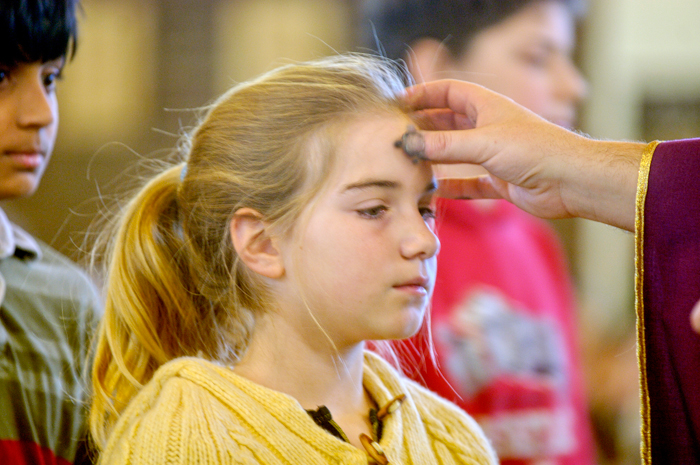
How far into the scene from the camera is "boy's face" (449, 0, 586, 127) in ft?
5.63

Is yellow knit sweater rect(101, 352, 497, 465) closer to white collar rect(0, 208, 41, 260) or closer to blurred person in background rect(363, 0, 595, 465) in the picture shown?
white collar rect(0, 208, 41, 260)

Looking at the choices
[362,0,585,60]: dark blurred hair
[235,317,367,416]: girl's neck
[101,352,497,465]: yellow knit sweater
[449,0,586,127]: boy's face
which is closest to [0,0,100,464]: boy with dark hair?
[101,352,497,465]: yellow knit sweater

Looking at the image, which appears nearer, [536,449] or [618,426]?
[536,449]

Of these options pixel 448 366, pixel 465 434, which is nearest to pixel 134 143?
A: pixel 448 366

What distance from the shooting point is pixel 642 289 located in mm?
1021

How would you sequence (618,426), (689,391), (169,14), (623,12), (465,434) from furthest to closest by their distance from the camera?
(169,14), (623,12), (618,426), (465,434), (689,391)

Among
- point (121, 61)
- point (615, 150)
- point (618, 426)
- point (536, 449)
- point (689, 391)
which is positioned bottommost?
point (618, 426)

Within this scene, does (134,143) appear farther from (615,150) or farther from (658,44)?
(615,150)

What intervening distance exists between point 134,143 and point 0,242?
369 centimetres

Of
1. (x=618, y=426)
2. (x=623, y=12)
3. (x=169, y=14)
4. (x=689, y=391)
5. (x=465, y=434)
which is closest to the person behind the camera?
(x=689, y=391)

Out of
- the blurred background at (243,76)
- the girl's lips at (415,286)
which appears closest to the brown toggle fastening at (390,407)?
the girl's lips at (415,286)

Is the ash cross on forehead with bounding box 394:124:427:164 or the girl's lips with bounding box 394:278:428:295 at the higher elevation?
the ash cross on forehead with bounding box 394:124:427:164

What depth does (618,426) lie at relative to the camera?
9.14ft

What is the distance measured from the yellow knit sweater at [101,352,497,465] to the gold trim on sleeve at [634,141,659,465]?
0.30 metres
